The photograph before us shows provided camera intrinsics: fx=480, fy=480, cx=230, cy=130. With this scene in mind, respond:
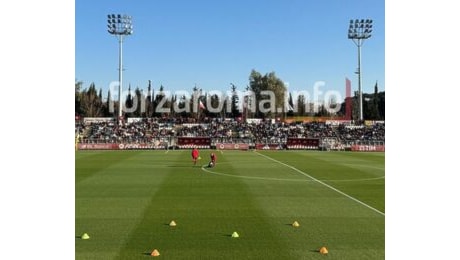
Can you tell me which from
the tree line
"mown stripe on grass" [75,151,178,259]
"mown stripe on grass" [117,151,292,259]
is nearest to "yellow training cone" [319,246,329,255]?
"mown stripe on grass" [117,151,292,259]

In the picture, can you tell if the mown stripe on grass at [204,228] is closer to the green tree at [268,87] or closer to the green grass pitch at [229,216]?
the green grass pitch at [229,216]

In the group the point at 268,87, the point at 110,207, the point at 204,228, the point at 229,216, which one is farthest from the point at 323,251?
the point at 268,87

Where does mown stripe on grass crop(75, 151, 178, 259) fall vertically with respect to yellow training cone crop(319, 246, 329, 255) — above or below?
below

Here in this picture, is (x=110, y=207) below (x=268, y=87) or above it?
below

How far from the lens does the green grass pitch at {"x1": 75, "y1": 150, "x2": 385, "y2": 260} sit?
35.7ft

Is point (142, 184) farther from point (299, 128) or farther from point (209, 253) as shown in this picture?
point (299, 128)

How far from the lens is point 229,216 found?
1500 centimetres

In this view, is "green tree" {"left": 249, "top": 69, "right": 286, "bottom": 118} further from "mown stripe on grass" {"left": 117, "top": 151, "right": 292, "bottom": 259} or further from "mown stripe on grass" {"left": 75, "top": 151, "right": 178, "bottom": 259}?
"mown stripe on grass" {"left": 117, "top": 151, "right": 292, "bottom": 259}

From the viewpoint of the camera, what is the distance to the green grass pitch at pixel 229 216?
35.7 feet

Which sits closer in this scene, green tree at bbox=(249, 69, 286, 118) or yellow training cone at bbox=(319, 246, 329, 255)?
yellow training cone at bbox=(319, 246, 329, 255)

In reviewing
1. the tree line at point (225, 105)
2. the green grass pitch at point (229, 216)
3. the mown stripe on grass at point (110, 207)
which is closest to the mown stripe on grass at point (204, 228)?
the green grass pitch at point (229, 216)

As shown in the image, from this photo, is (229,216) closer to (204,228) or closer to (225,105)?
(204,228)

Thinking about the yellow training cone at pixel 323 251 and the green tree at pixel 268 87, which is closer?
the yellow training cone at pixel 323 251
